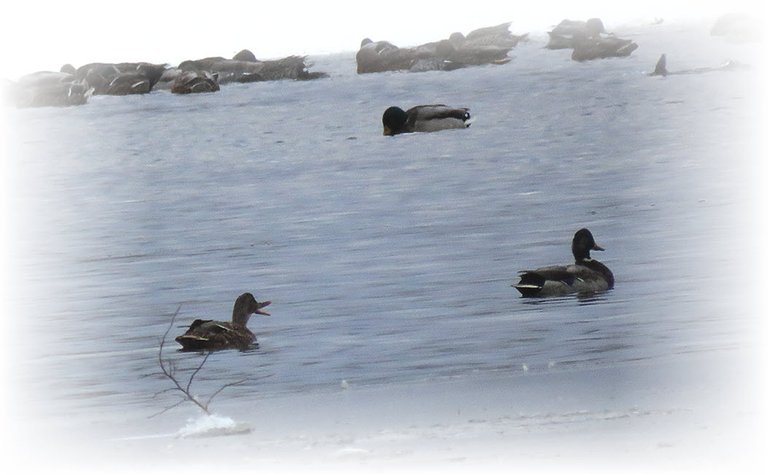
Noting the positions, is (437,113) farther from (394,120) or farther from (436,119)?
(394,120)

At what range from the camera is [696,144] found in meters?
21.3

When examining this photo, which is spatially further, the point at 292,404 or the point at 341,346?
the point at 341,346

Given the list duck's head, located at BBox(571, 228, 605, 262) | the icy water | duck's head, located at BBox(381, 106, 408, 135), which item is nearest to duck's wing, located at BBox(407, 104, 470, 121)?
duck's head, located at BBox(381, 106, 408, 135)

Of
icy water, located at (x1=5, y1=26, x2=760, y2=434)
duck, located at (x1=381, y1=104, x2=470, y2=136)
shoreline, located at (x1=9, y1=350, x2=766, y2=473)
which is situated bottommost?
duck, located at (x1=381, y1=104, x2=470, y2=136)

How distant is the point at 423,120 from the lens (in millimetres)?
28625

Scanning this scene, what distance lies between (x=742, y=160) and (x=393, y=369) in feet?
29.9

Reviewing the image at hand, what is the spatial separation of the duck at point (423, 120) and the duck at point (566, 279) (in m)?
15.4

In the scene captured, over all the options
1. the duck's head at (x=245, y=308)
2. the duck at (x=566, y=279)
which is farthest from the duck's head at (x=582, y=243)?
the duck's head at (x=245, y=308)

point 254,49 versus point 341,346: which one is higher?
point 254,49

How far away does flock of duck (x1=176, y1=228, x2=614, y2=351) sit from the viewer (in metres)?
10.9

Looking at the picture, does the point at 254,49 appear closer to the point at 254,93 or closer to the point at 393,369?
the point at 393,369

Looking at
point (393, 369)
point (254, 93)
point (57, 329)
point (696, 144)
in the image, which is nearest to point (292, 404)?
point (393, 369)

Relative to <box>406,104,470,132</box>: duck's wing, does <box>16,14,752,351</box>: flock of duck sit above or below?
above

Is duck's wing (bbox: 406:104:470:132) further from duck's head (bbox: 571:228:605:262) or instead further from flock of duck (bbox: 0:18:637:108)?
duck's head (bbox: 571:228:605:262)
